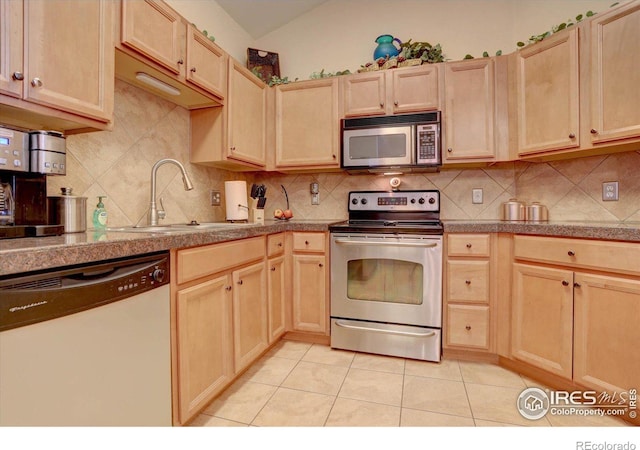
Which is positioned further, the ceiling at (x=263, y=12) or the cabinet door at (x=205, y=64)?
the ceiling at (x=263, y=12)

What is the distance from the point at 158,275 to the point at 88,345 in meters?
0.31

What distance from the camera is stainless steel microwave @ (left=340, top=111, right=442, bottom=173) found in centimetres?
228

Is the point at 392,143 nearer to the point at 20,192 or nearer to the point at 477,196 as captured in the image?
the point at 477,196

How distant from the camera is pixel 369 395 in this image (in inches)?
65.6

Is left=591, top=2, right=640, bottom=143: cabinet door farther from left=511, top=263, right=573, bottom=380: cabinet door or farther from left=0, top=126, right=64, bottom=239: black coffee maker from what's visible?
left=0, top=126, right=64, bottom=239: black coffee maker

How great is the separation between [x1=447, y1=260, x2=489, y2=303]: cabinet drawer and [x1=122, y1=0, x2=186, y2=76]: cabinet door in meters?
1.99

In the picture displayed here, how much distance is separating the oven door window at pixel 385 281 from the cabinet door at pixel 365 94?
116 cm

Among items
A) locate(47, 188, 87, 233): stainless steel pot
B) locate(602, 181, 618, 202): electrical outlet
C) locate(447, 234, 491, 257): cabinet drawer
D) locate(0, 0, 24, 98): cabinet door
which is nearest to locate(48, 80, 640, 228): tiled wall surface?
locate(602, 181, 618, 202): electrical outlet

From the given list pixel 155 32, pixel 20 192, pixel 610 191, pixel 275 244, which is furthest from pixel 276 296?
pixel 610 191

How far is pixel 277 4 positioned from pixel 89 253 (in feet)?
8.82

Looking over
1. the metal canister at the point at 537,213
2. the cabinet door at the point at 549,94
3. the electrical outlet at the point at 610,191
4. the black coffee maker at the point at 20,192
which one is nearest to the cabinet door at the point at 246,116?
the black coffee maker at the point at 20,192

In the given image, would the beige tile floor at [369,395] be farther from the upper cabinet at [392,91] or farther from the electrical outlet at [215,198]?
the upper cabinet at [392,91]

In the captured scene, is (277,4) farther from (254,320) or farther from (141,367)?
(141,367)

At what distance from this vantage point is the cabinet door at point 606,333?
139 cm
